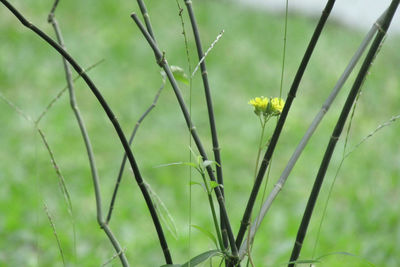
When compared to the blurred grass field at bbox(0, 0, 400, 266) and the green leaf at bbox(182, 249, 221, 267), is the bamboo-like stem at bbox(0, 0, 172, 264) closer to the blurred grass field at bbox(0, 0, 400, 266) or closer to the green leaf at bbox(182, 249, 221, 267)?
the green leaf at bbox(182, 249, 221, 267)

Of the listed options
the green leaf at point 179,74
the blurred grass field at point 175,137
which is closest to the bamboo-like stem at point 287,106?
the green leaf at point 179,74

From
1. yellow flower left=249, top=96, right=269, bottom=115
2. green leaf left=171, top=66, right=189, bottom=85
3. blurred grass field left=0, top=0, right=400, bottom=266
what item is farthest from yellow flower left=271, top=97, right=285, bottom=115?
blurred grass field left=0, top=0, right=400, bottom=266

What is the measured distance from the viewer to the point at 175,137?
312 centimetres

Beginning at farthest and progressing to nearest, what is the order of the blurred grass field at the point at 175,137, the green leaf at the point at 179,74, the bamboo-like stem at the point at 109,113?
the blurred grass field at the point at 175,137 → the green leaf at the point at 179,74 → the bamboo-like stem at the point at 109,113

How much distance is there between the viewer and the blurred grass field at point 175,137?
2035 mm

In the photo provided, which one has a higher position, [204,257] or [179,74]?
[179,74]

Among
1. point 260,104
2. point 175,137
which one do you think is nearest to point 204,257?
point 260,104

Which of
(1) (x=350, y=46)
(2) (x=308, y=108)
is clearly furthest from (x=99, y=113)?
(1) (x=350, y=46)

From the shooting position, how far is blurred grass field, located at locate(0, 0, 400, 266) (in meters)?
2.04

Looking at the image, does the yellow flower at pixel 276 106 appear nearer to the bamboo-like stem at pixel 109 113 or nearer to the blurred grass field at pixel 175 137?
the bamboo-like stem at pixel 109 113

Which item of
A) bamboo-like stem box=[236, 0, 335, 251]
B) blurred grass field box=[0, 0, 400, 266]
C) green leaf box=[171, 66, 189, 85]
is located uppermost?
blurred grass field box=[0, 0, 400, 266]

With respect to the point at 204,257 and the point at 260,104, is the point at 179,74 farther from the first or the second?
the point at 204,257

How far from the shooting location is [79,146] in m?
2.78

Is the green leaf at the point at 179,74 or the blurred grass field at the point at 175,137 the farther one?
the blurred grass field at the point at 175,137
